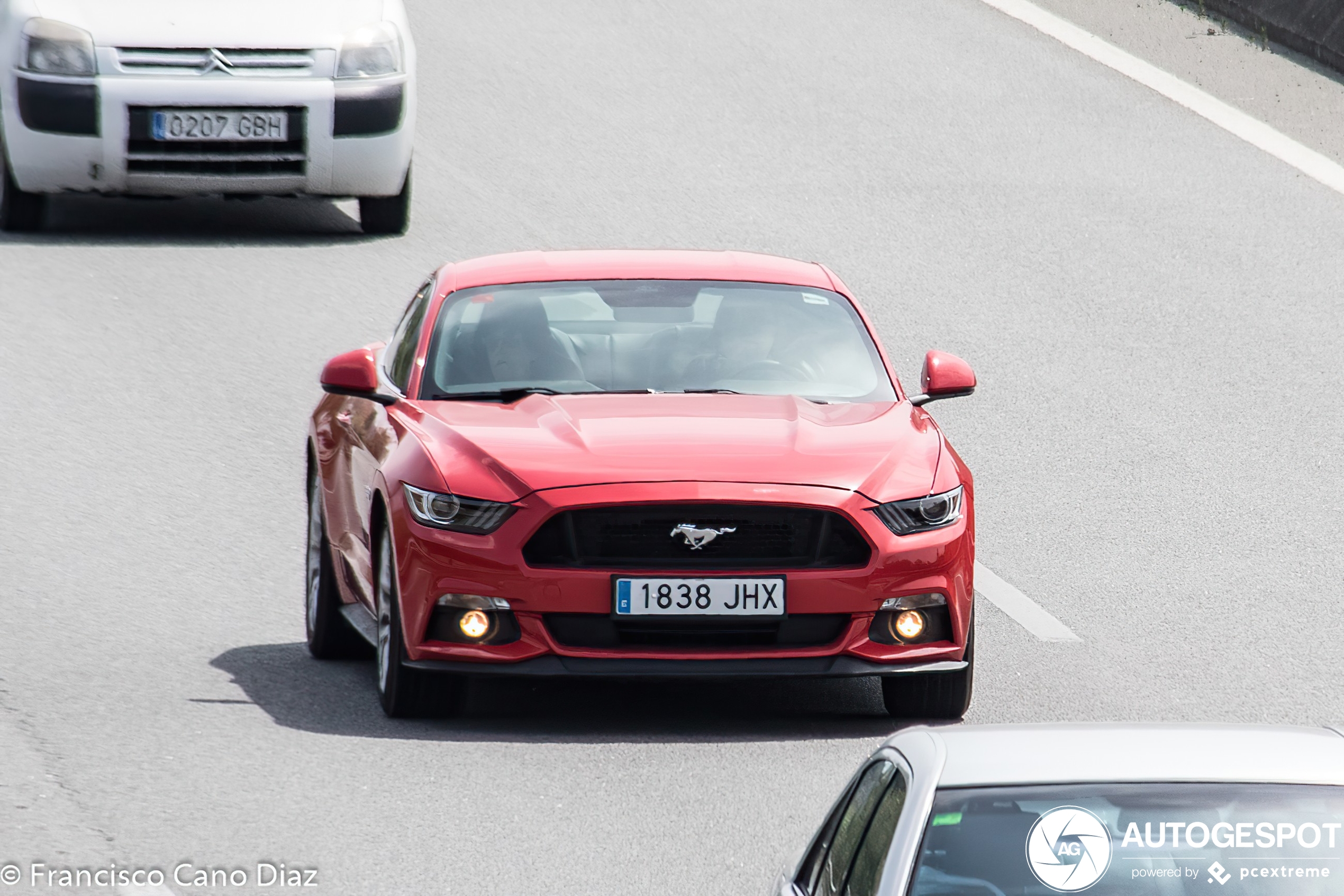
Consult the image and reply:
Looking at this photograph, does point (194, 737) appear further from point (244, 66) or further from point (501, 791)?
point (244, 66)

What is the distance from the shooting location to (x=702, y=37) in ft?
74.6

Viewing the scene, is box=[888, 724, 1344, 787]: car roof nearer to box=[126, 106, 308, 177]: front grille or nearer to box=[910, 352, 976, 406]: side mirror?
box=[910, 352, 976, 406]: side mirror

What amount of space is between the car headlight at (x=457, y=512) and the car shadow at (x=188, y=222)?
9781 millimetres

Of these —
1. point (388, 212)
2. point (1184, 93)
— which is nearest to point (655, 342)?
point (388, 212)

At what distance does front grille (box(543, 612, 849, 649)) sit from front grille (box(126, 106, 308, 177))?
31.0ft

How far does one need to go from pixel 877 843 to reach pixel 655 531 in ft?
13.4

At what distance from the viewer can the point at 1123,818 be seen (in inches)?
150

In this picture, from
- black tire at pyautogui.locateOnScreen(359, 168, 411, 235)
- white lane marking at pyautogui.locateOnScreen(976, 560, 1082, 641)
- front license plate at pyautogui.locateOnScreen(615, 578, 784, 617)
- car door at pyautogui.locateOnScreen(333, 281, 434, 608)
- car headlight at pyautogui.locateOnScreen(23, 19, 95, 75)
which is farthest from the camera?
black tire at pyautogui.locateOnScreen(359, 168, 411, 235)

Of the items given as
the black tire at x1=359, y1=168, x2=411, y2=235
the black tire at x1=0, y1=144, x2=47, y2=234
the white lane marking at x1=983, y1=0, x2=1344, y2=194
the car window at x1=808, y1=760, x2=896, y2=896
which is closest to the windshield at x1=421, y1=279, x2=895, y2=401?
the car window at x1=808, y1=760, x2=896, y2=896

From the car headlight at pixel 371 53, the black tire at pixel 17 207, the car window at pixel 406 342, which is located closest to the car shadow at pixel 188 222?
the black tire at pixel 17 207

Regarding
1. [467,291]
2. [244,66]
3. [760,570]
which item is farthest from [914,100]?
[760,570]

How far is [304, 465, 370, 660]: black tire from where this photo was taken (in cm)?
955

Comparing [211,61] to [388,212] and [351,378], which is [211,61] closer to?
[388,212]

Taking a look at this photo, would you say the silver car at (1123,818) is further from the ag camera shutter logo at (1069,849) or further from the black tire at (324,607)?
the black tire at (324,607)
